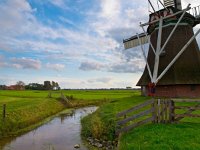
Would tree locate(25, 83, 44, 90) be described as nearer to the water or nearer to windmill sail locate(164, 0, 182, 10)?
windmill sail locate(164, 0, 182, 10)

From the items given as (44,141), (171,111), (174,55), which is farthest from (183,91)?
(44,141)

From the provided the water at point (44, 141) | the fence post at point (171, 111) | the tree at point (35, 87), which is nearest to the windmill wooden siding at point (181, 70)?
the water at point (44, 141)

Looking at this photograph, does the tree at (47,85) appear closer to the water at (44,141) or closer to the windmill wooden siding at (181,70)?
the windmill wooden siding at (181,70)

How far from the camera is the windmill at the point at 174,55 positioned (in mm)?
30438

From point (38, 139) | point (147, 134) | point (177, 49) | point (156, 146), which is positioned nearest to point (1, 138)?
point (38, 139)

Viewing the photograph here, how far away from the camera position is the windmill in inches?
1198

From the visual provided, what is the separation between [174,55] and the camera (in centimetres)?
3253

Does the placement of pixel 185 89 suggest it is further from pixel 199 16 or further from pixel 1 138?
pixel 1 138

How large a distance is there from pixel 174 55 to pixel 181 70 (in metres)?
2.23

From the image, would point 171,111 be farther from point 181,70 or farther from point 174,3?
point 174,3

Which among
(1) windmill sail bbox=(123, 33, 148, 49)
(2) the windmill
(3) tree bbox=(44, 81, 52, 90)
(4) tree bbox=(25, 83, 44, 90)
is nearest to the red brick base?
(2) the windmill

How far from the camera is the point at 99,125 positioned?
650 inches

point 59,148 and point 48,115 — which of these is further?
point 48,115

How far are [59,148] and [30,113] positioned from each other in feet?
37.8
